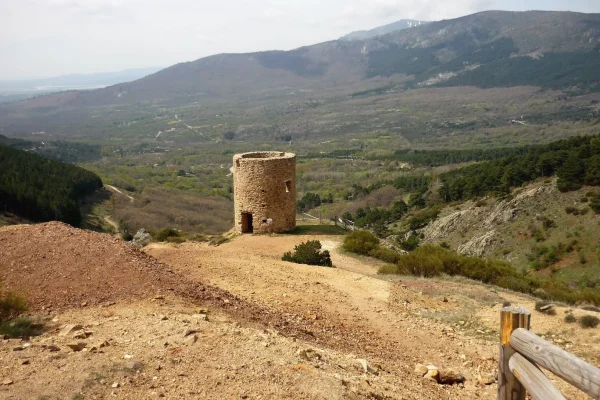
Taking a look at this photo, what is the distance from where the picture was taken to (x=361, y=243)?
1697cm

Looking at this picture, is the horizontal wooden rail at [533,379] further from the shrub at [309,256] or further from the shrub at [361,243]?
the shrub at [361,243]

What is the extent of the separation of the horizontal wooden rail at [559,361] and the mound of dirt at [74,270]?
538 cm

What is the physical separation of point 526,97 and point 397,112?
4158 cm

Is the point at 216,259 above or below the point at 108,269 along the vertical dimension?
below

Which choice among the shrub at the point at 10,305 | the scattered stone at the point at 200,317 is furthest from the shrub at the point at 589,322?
the shrub at the point at 10,305

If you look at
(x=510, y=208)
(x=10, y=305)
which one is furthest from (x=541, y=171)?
(x=10, y=305)

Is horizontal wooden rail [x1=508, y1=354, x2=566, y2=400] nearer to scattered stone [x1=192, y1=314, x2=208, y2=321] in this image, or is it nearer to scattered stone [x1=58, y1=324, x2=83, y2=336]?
scattered stone [x1=192, y1=314, x2=208, y2=321]

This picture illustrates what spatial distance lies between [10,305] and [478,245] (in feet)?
88.6

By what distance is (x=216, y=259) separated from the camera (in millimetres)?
12414

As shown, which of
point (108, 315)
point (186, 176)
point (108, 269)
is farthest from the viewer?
point (186, 176)

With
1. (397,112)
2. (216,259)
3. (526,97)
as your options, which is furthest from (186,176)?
(526,97)

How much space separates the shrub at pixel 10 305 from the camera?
6395mm

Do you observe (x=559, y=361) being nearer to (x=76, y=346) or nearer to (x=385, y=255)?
(x=76, y=346)

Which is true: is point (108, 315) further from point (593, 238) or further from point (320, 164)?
point (320, 164)
